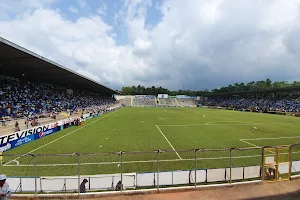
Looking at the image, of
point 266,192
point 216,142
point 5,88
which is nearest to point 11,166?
point 266,192

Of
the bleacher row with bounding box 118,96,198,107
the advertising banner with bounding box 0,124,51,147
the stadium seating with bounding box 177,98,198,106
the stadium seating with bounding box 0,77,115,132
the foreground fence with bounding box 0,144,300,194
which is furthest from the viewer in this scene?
the stadium seating with bounding box 177,98,198,106

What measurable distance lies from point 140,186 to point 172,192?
6.19 feet

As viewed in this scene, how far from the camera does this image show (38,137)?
21297mm

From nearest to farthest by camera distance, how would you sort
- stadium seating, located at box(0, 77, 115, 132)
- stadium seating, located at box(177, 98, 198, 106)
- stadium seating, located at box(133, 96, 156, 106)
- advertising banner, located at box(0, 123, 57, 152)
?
advertising banner, located at box(0, 123, 57, 152), stadium seating, located at box(0, 77, 115, 132), stadium seating, located at box(133, 96, 156, 106), stadium seating, located at box(177, 98, 198, 106)

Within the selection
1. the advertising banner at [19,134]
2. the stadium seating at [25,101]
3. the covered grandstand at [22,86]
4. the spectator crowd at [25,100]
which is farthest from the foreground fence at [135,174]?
the spectator crowd at [25,100]

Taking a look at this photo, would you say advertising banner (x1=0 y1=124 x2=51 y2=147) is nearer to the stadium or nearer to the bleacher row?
the stadium

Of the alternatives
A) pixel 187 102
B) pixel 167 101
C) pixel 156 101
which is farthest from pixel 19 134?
pixel 187 102

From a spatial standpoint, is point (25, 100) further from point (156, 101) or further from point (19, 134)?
point (156, 101)

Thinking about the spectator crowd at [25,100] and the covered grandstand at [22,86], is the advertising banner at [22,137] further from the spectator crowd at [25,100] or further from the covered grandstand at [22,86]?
the spectator crowd at [25,100]

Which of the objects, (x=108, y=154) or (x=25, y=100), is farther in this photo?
(x=25, y=100)

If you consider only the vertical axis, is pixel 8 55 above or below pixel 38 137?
above

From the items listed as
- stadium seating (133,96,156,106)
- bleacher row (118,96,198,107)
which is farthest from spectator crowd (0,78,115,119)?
bleacher row (118,96,198,107)

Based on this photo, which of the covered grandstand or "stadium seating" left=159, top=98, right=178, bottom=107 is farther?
"stadium seating" left=159, top=98, right=178, bottom=107

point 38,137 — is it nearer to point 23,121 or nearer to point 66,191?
point 23,121
